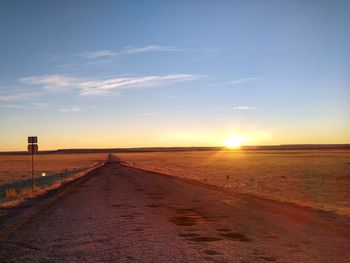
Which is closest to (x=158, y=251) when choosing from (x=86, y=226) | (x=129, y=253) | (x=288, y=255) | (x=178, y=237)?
(x=129, y=253)

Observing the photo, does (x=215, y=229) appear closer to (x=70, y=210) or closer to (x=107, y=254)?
(x=107, y=254)

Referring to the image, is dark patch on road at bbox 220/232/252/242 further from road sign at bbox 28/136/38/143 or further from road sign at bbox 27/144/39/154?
road sign at bbox 28/136/38/143

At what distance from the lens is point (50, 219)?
1477 centimetres

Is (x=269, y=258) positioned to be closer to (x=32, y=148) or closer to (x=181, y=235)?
(x=181, y=235)

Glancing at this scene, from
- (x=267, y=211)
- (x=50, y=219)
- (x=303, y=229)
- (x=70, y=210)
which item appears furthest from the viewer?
(x=70, y=210)

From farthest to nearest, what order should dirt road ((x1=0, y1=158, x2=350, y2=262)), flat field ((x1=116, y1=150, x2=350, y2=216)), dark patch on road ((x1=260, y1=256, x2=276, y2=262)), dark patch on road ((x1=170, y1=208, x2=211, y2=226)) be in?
flat field ((x1=116, y1=150, x2=350, y2=216)) → dark patch on road ((x1=170, y1=208, x2=211, y2=226)) → dirt road ((x1=0, y1=158, x2=350, y2=262)) → dark patch on road ((x1=260, y1=256, x2=276, y2=262))

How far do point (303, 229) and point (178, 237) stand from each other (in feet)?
10.6

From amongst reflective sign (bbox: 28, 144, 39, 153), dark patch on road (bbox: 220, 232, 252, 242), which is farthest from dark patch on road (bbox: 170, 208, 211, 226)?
reflective sign (bbox: 28, 144, 39, 153)

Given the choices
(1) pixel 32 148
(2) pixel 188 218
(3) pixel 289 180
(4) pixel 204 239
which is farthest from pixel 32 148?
(4) pixel 204 239

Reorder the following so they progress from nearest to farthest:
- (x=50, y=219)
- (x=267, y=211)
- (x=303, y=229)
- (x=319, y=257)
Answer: (x=319, y=257) → (x=303, y=229) → (x=50, y=219) → (x=267, y=211)

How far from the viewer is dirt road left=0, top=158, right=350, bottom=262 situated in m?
8.95

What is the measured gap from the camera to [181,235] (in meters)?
11.3

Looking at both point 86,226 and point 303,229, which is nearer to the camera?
point 303,229

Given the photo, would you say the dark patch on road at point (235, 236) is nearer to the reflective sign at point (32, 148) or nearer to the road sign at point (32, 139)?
the reflective sign at point (32, 148)
